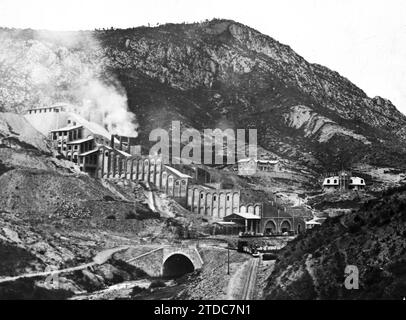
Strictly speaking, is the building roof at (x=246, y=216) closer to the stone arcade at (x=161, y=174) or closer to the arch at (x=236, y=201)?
the stone arcade at (x=161, y=174)

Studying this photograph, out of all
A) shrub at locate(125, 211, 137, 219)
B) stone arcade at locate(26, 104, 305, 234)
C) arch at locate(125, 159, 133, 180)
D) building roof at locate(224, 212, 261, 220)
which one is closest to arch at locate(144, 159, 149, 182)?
stone arcade at locate(26, 104, 305, 234)

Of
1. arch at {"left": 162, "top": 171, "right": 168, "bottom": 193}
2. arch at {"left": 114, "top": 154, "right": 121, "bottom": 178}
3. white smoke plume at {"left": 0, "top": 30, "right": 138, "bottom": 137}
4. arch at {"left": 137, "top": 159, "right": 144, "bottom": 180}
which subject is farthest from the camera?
white smoke plume at {"left": 0, "top": 30, "right": 138, "bottom": 137}

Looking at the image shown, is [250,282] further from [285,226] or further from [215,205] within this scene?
[215,205]

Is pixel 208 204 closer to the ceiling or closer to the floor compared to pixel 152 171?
closer to the floor

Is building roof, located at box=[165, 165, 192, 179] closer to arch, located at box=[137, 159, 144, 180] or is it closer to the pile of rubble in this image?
arch, located at box=[137, 159, 144, 180]

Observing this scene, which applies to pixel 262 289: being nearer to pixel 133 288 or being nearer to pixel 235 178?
pixel 133 288

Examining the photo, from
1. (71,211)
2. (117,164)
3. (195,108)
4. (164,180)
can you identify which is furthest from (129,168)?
(195,108)

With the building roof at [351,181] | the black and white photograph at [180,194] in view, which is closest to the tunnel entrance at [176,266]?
the black and white photograph at [180,194]
